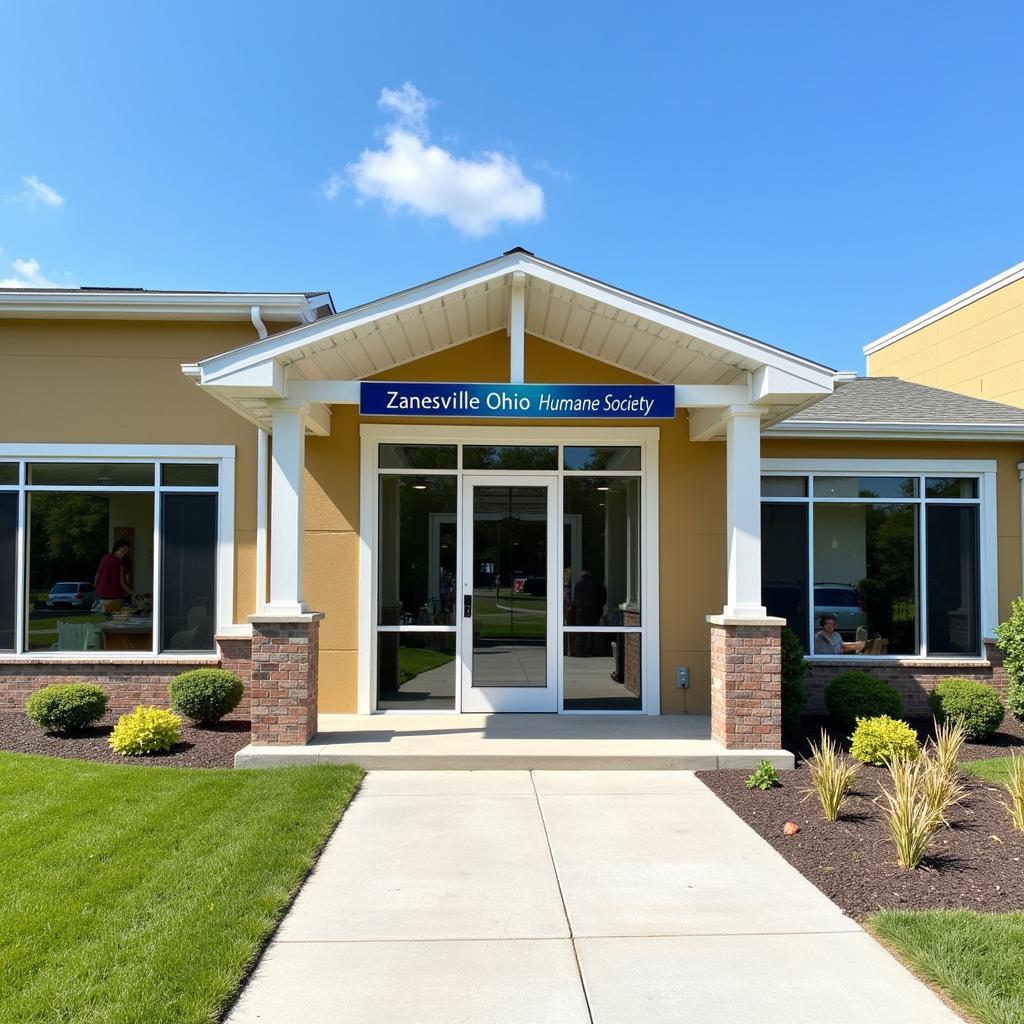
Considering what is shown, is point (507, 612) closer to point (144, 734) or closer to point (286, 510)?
point (286, 510)

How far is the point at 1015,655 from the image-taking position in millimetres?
9305

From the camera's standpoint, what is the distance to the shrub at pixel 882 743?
770 centimetres

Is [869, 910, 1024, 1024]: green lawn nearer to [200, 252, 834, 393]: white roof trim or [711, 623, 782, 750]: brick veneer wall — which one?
[711, 623, 782, 750]: brick veneer wall

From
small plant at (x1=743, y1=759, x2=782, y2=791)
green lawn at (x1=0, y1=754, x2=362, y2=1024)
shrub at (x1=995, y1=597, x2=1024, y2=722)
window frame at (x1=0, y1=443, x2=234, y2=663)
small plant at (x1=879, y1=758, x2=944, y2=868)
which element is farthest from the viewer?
window frame at (x1=0, y1=443, x2=234, y2=663)

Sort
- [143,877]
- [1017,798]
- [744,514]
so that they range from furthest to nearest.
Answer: [744,514] → [1017,798] → [143,877]

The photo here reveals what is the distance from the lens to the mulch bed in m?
4.94

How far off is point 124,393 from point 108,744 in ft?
12.8

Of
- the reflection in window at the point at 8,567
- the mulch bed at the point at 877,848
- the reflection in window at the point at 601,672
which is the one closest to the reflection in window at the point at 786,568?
the reflection in window at the point at 601,672

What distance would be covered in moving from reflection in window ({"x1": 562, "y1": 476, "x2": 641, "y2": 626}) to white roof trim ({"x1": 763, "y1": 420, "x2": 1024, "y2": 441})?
199 centimetres

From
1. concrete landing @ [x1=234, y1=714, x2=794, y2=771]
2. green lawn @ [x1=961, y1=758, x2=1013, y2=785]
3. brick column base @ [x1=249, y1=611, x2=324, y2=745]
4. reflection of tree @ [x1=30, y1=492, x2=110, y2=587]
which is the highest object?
reflection of tree @ [x1=30, y1=492, x2=110, y2=587]

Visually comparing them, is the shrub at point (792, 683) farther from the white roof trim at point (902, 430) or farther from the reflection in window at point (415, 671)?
the reflection in window at point (415, 671)

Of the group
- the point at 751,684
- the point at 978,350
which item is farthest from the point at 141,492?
the point at 978,350

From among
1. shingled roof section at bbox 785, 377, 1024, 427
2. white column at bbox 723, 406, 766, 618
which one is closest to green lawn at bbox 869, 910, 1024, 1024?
white column at bbox 723, 406, 766, 618

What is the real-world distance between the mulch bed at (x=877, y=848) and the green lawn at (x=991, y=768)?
0.55 feet
